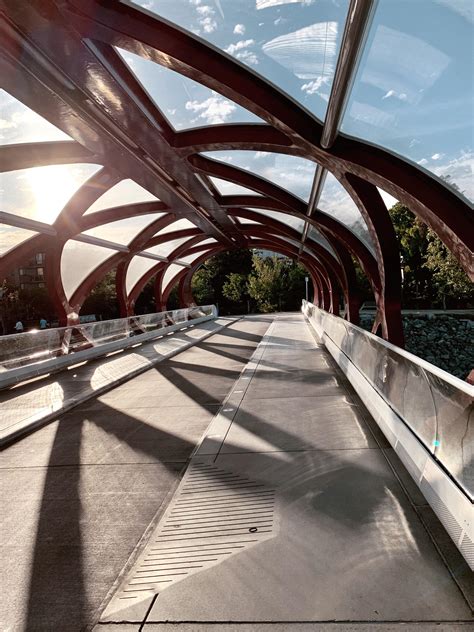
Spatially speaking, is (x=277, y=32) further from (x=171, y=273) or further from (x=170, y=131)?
(x=171, y=273)

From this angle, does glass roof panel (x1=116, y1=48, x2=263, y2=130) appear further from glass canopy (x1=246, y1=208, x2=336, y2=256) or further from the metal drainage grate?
glass canopy (x1=246, y1=208, x2=336, y2=256)

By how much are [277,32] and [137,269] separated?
81.6ft

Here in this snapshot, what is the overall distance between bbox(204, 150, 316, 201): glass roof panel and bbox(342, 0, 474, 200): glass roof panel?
13.6ft

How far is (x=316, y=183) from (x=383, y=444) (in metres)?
8.98

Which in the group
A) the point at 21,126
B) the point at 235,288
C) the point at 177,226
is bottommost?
the point at 235,288

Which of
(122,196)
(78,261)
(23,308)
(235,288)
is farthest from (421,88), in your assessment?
(23,308)

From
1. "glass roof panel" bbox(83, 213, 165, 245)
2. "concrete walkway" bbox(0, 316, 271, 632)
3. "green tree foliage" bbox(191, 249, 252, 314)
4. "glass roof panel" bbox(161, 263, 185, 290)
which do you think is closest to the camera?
"concrete walkway" bbox(0, 316, 271, 632)

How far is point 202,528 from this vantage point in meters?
3.60

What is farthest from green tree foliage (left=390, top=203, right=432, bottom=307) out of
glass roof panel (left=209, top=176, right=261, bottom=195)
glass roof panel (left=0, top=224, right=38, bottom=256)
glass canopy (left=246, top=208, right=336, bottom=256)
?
glass roof panel (left=0, top=224, right=38, bottom=256)

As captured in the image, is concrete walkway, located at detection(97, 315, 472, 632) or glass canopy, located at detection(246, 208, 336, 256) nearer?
concrete walkway, located at detection(97, 315, 472, 632)

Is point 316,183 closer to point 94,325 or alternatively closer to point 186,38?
point 186,38

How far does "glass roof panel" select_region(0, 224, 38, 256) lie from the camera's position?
619 inches

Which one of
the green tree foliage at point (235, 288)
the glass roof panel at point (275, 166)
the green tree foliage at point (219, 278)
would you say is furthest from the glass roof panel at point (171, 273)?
the glass roof panel at point (275, 166)

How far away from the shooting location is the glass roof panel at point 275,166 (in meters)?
11.7
